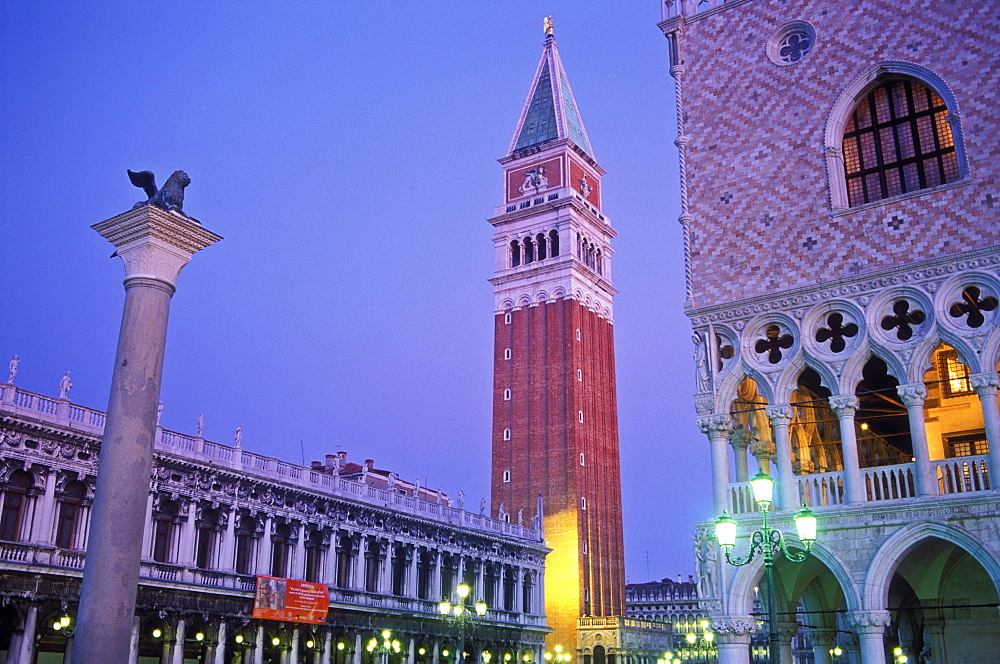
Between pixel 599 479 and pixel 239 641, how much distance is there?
32723mm

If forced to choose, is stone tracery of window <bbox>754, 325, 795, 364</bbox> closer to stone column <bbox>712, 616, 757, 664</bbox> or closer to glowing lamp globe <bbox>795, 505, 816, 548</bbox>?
stone column <bbox>712, 616, 757, 664</bbox>

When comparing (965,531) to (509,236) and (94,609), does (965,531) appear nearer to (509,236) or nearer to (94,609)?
(94,609)

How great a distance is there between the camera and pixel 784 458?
18906 mm

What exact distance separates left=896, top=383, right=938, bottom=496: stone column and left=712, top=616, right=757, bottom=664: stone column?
4.05m

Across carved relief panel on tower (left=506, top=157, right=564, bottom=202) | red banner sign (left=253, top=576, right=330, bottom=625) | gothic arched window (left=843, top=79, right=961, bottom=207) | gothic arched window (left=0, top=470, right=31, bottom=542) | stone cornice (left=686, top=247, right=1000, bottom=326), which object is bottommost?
red banner sign (left=253, top=576, right=330, bottom=625)

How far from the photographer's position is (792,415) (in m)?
19.3

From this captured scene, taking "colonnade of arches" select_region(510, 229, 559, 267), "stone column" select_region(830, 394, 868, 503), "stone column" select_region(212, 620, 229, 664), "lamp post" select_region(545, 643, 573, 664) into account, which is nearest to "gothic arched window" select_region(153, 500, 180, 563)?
"stone column" select_region(212, 620, 229, 664)

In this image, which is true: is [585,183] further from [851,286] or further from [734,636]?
[734,636]

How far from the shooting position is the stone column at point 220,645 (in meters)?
33.7

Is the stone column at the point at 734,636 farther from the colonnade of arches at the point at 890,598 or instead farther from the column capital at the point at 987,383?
the column capital at the point at 987,383

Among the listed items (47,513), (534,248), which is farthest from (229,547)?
(534,248)

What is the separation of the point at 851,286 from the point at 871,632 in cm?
646

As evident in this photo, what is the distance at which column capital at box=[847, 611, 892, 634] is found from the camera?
17.4 meters

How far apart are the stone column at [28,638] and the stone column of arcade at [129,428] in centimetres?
2005
